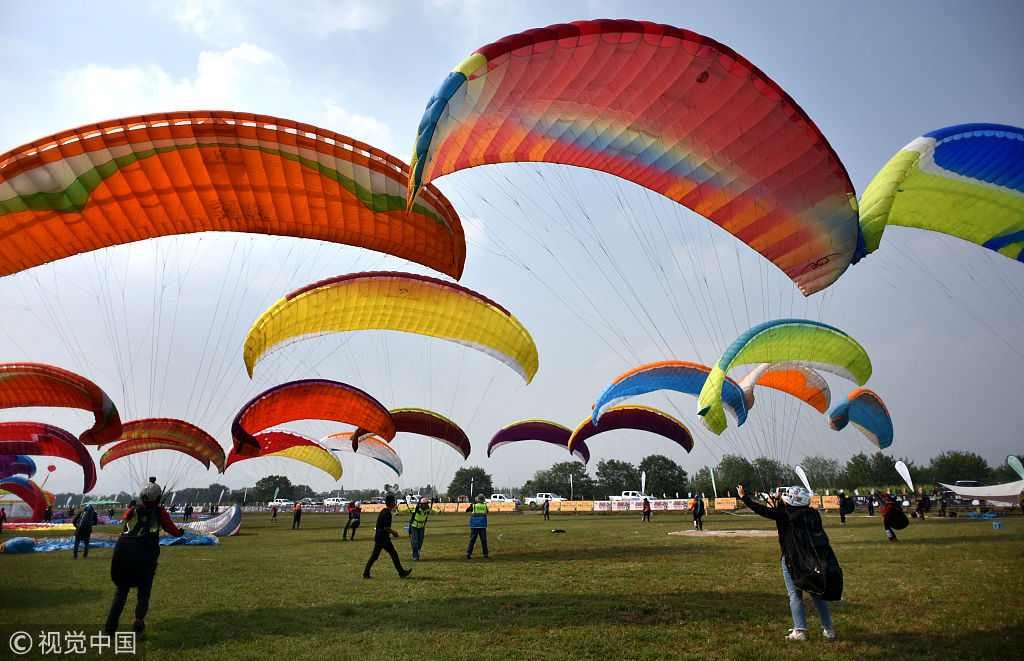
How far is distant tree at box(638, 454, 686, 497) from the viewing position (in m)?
84.9

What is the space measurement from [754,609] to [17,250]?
11.2m

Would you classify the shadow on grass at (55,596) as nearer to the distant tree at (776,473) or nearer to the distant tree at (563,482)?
the distant tree at (776,473)

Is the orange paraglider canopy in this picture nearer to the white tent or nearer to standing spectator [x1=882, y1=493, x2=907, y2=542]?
standing spectator [x1=882, y1=493, x2=907, y2=542]

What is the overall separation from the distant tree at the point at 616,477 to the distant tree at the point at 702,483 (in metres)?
9.88

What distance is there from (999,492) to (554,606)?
109 feet

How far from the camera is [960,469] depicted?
83.8 metres

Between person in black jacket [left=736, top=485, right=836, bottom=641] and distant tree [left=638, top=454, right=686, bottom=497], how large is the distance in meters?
82.5

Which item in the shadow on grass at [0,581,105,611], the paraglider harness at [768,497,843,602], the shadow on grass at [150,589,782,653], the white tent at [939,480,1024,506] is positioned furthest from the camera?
the white tent at [939,480,1024,506]

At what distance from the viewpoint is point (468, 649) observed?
5324 mm

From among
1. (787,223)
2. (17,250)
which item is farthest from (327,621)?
(787,223)

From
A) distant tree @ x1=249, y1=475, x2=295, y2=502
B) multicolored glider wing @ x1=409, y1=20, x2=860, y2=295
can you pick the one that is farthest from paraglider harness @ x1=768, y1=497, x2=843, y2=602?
distant tree @ x1=249, y1=475, x2=295, y2=502

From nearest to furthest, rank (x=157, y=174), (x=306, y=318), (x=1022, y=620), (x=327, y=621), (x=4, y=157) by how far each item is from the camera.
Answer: (x=1022, y=620) < (x=327, y=621) < (x=4, y=157) < (x=157, y=174) < (x=306, y=318)

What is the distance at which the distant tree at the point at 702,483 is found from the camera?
3285 inches

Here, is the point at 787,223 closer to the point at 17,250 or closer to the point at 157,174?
the point at 157,174
